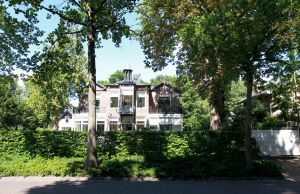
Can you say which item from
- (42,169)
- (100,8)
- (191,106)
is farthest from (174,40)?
(191,106)

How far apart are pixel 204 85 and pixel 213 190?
16159mm

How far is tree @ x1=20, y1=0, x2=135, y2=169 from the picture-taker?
17.8 meters

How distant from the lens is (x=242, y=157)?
1914 cm

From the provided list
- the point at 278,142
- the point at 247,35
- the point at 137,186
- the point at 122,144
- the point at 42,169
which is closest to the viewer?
the point at 137,186

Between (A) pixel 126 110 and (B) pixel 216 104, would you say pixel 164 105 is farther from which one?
(B) pixel 216 104

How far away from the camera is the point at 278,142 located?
940 inches

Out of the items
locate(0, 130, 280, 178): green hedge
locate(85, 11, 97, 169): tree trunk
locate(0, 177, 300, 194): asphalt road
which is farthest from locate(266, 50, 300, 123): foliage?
locate(85, 11, 97, 169): tree trunk

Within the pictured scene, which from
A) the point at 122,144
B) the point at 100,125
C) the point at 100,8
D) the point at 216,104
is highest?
the point at 100,8

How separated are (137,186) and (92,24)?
8.57 m

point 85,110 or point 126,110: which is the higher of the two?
point 85,110

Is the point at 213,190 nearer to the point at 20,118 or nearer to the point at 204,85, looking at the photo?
the point at 204,85

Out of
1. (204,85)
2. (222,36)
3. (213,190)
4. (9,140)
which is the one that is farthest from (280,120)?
(9,140)

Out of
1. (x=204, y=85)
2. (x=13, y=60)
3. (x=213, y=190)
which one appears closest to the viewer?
(x=213, y=190)

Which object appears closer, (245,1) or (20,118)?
(245,1)
